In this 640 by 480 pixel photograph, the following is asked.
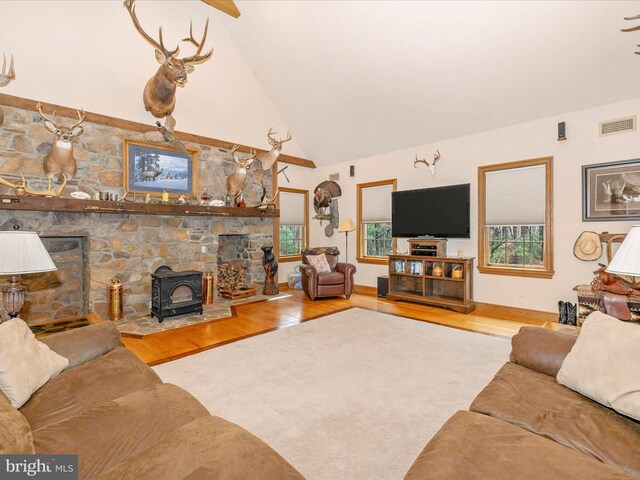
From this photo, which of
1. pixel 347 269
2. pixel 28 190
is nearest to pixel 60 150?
pixel 28 190

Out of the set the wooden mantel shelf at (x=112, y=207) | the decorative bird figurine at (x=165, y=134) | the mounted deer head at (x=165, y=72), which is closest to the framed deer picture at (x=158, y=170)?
the decorative bird figurine at (x=165, y=134)

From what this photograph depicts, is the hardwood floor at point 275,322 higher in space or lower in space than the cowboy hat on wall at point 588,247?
lower

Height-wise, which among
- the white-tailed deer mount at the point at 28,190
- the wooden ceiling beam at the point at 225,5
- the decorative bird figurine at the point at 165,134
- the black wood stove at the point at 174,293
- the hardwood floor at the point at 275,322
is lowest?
the hardwood floor at the point at 275,322

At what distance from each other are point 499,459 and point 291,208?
661 cm

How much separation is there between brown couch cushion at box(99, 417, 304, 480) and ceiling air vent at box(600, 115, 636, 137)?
5.27 m

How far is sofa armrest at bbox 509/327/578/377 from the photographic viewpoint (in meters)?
1.82

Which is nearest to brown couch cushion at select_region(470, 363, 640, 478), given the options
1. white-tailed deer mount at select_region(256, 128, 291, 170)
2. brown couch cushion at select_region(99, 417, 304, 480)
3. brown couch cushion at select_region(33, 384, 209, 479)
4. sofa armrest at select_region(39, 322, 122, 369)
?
brown couch cushion at select_region(99, 417, 304, 480)

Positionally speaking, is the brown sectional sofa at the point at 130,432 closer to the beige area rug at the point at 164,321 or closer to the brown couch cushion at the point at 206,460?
the brown couch cushion at the point at 206,460

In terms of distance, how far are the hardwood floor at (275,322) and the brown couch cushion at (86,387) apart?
4.37ft

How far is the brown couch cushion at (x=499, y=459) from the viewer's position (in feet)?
3.43

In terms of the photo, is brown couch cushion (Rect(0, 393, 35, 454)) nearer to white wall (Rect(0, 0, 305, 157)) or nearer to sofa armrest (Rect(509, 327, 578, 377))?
sofa armrest (Rect(509, 327, 578, 377))

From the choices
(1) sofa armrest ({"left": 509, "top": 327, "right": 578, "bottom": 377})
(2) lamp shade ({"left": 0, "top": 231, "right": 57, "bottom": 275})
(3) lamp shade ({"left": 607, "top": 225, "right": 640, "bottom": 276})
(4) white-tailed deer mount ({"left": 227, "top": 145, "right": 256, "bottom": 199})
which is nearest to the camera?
(3) lamp shade ({"left": 607, "top": 225, "right": 640, "bottom": 276})

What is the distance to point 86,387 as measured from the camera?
1.68 metres

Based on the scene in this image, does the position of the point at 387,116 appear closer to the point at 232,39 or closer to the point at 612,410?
the point at 232,39
